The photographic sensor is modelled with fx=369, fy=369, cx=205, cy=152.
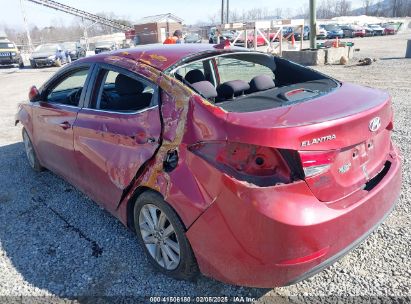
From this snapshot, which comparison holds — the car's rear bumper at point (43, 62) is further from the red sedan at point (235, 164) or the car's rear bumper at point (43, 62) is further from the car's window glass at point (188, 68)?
the car's window glass at point (188, 68)

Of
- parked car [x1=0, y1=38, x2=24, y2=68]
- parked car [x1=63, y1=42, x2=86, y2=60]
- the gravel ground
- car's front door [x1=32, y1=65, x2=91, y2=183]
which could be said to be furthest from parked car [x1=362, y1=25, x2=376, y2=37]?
car's front door [x1=32, y1=65, x2=91, y2=183]

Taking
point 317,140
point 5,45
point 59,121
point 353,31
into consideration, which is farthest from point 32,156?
point 353,31

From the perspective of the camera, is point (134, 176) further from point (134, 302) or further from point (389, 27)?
point (389, 27)

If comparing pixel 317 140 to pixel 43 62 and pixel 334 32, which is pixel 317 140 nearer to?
pixel 43 62

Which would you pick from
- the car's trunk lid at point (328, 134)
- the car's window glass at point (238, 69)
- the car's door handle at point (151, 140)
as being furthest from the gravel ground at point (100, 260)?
the car's window glass at point (238, 69)

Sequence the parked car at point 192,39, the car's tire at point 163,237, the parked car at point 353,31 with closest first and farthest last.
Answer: the car's tire at point 163,237, the parked car at point 192,39, the parked car at point 353,31

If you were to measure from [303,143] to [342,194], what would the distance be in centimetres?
47

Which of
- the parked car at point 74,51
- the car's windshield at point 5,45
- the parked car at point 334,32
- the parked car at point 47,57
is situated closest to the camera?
the parked car at point 47,57

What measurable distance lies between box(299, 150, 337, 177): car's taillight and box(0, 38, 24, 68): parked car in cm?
2935

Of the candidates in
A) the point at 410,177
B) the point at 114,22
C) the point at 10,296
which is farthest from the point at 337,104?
the point at 114,22

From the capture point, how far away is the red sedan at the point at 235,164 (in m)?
2.03

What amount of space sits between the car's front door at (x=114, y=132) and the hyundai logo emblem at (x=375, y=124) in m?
1.37

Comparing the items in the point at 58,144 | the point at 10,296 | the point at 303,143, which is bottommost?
the point at 10,296

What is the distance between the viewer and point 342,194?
2215 millimetres
